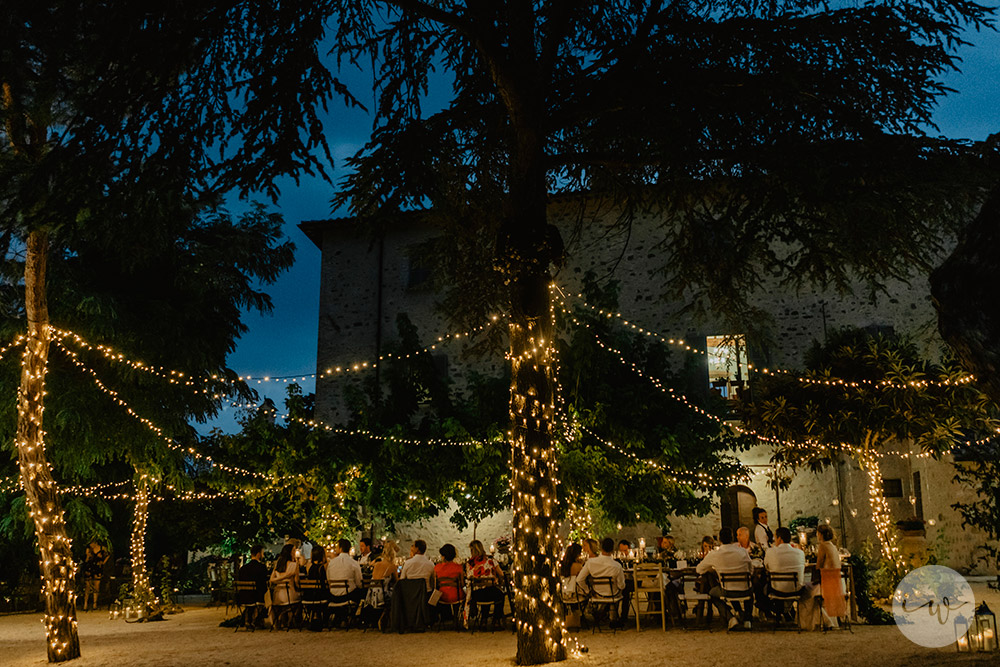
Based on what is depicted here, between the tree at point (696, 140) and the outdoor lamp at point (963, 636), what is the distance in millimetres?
3373

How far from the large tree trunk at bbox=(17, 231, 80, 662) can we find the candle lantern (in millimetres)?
8641

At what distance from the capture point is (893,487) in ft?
53.7

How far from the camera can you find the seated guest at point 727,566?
9.27 m

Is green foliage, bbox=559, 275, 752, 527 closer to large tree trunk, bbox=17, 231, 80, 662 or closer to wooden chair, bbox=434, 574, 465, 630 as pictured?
wooden chair, bbox=434, 574, 465, 630

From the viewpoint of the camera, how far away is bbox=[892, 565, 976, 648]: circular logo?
814 cm

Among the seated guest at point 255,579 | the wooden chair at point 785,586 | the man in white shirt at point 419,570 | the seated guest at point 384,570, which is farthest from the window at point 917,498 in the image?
the seated guest at point 255,579

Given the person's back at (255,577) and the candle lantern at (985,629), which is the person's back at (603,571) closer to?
the candle lantern at (985,629)

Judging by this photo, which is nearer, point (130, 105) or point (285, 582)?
point (130, 105)

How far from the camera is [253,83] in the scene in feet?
25.2

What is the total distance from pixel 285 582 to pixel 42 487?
344 centimetres

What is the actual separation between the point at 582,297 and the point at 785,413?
21.3 feet

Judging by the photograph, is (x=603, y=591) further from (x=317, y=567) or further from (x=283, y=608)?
(x=283, y=608)

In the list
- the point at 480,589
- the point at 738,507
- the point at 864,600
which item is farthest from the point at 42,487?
the point at 738,507

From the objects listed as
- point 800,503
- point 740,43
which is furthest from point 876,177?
point 800,503
